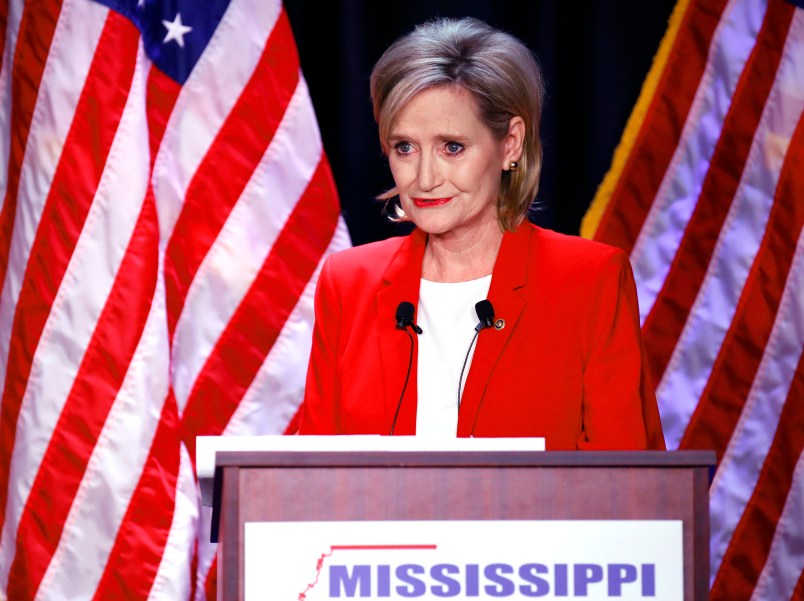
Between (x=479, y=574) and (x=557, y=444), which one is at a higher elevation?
(x=557, y=444)

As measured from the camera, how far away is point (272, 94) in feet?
10.6

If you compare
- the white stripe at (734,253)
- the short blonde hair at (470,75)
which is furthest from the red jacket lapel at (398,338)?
the white stripe at (734,253)

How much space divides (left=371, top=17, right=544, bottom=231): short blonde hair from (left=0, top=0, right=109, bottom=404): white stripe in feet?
3.94

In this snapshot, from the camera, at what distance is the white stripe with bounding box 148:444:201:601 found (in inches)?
118

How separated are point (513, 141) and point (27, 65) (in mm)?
1539

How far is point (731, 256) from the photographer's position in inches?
129

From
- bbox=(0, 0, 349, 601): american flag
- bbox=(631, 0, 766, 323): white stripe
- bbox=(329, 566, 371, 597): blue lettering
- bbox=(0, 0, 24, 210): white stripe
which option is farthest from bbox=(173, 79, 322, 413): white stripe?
bbox=(329, 566, 371, 597): blue lettering

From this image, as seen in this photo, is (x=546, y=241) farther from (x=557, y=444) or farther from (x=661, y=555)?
(x=661, y=555)

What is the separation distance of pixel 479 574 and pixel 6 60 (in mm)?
2386

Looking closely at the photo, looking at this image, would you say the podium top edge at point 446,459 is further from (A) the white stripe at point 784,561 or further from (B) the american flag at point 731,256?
(A) the white stripe at point 784,561

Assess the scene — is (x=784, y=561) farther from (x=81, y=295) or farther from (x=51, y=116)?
(x=51, y=116)

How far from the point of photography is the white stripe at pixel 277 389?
3178mm

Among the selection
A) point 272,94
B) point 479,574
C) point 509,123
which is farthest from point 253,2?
point 479,574

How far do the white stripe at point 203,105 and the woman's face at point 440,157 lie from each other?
3.81ft
